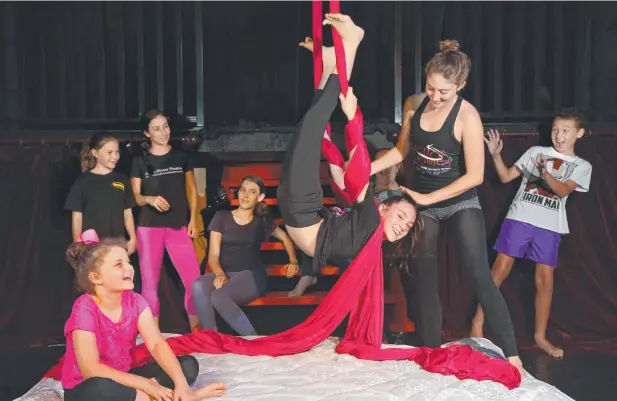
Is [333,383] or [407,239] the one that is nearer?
[333,383]

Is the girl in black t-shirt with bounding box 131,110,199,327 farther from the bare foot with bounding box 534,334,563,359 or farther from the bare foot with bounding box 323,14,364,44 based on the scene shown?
the bare foot with bounding box 534,334,563,359

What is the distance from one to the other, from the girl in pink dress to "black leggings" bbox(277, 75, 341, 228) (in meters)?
0.67

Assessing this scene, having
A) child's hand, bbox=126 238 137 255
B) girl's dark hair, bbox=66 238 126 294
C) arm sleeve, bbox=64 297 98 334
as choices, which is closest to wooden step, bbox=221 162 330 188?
child's hand, bbox=126 238 137 255

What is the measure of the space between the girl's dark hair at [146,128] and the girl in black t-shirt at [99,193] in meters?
0.16

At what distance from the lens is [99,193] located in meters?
4.61

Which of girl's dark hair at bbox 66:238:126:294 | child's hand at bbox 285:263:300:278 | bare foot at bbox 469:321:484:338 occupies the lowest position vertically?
bare foot at bbox 469:321:484:338

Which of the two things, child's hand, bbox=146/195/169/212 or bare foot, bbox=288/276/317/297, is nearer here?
child's hand, bbox=146/195/169/212

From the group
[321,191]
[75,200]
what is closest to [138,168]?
[75,200]

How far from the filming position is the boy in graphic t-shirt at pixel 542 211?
4.66 metres

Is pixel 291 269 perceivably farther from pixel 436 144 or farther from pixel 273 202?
pixel 436 144

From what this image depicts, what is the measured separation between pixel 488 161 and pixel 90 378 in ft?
8.86

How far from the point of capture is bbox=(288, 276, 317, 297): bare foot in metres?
4.99

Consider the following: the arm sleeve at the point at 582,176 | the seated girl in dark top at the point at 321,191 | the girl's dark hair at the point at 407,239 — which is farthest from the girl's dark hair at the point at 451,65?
the arm sleeve at the point at 582,176

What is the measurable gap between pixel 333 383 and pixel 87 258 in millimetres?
962
